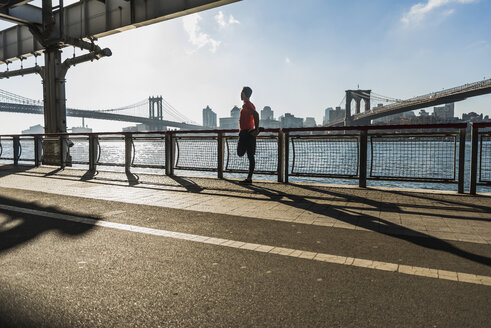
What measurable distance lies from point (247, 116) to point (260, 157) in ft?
3.61

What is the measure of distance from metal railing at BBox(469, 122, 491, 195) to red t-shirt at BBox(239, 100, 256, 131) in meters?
4.11

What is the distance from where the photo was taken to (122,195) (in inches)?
250

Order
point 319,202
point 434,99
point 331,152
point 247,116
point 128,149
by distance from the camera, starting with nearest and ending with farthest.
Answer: point 319,202 < point 331,152 < point 247,116 < point 128,149 < point 434,99

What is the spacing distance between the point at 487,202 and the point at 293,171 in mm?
3612

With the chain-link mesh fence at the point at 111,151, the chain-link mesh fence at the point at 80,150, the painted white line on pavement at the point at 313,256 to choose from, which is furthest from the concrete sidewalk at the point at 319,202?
the chain-link mesh fence at the point at 80,150

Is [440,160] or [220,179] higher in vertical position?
[440,160]

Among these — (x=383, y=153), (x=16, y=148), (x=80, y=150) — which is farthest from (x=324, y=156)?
(x=16, y=148)

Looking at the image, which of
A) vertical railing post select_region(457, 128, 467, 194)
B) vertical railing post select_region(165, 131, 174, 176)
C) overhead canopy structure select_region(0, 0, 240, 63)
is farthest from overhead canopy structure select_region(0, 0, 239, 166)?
vertical railing post select_region(457, 128, 467, 194)

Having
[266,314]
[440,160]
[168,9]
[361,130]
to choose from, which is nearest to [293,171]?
[361,130]

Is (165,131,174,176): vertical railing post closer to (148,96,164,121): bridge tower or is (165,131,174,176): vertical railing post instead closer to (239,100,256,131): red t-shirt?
(239,100,256,131): red t-shirt

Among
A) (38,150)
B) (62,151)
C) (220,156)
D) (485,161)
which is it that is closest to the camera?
(485,161)

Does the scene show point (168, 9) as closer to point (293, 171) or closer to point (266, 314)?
point (293, 171)

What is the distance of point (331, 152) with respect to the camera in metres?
7.37

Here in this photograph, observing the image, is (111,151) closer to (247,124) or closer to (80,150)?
(80,150)
